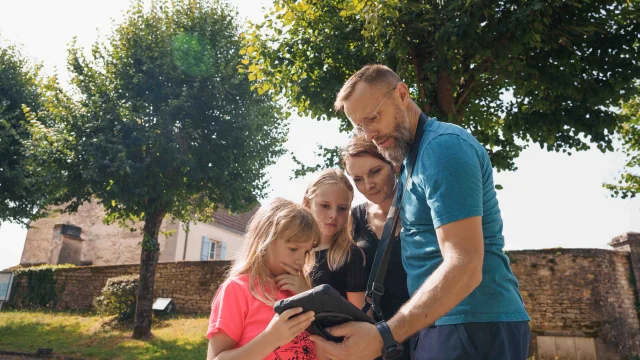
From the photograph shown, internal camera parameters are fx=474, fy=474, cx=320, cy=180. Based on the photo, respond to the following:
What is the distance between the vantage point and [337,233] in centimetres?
316

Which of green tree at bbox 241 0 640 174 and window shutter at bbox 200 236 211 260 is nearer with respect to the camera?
green tree at bbox 241 0 640 174

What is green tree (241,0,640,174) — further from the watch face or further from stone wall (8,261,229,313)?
stone wall (8,261,229,313)

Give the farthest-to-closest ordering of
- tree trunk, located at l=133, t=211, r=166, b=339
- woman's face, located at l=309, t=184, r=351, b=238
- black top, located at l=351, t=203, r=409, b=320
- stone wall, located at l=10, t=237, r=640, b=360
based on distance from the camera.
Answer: tree trunk, located at l=133, t=211, r=166, b=339
stone wall, located at l=10, t=237, r=640, b=360
woman's face, located at l=309, t=184, r=351, b=238
black top, located at l=351, t=203, r=409, b=320

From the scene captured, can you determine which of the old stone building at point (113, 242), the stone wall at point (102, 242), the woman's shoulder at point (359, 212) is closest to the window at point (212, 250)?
the old stone building at point (113, 242)

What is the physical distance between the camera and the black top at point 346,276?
2.92 metres

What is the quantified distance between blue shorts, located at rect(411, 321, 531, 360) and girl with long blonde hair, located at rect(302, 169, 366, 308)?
96 cm

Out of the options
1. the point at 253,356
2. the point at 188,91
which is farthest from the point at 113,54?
the point at 253,356

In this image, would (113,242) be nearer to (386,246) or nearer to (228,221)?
(228,221)

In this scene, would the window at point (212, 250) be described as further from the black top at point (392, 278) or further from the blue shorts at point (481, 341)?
the blue shorts at point (481, 341)

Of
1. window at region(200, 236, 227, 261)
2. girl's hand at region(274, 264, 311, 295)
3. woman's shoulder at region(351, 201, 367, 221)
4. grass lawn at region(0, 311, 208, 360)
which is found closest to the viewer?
girl's hand at region(274, 264, 311, 295)

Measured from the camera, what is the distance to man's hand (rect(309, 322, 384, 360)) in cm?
190

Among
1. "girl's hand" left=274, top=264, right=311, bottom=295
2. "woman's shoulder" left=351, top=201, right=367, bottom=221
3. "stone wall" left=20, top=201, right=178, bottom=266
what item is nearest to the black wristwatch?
"girl's hand" left=274, top=264, right=311, bottom=295

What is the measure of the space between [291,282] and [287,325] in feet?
1.67

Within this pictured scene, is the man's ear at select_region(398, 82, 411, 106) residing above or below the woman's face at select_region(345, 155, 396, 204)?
above
